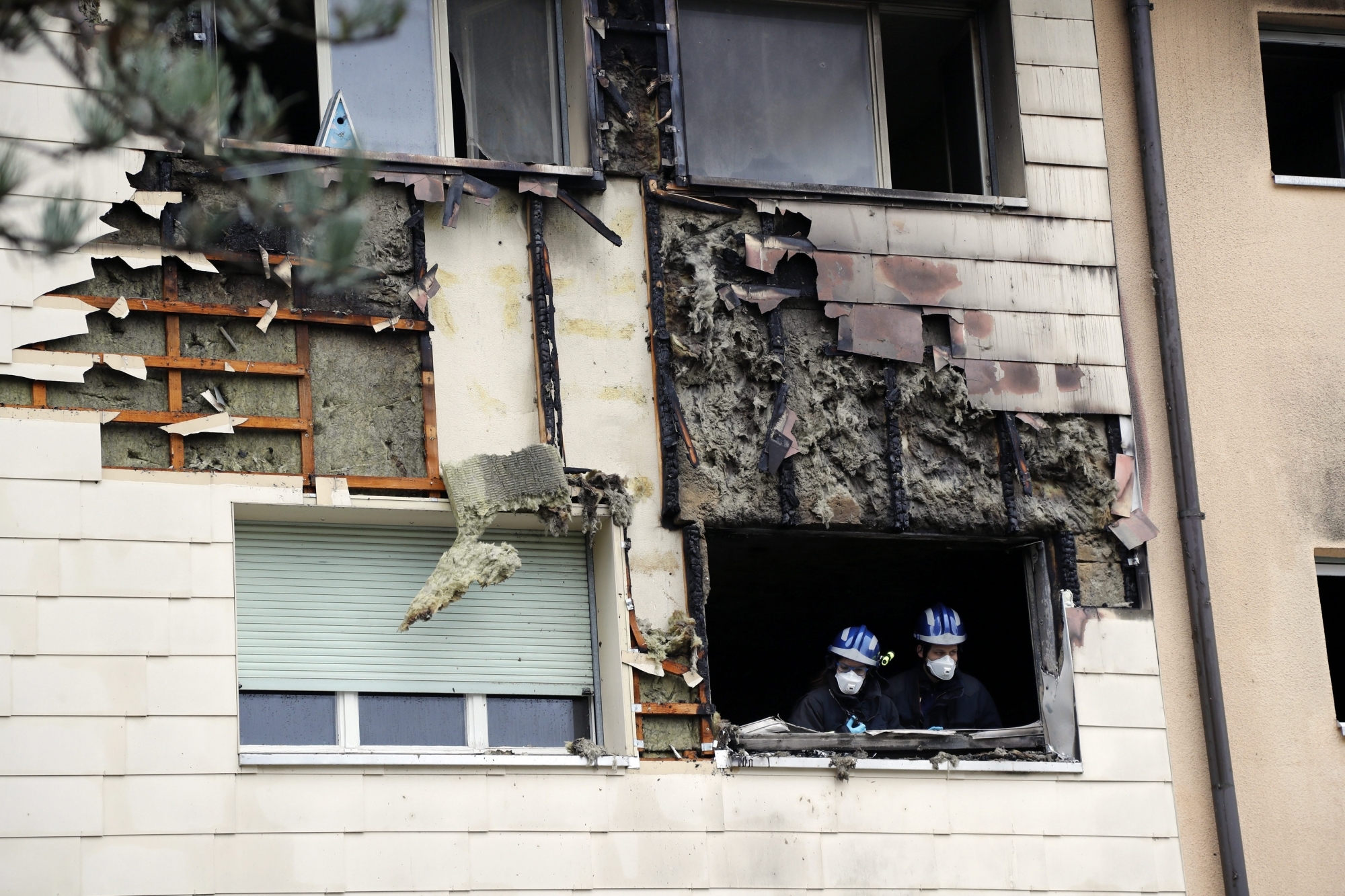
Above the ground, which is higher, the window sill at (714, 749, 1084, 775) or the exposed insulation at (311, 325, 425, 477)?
the exposed insulation at (311, 325, 425, 477)

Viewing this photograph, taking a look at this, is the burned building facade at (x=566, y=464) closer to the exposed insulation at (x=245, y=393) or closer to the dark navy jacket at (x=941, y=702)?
the exposed insulation at (x=245, y=393)

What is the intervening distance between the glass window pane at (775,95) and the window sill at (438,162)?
938mm

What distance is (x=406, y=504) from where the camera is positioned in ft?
28.7

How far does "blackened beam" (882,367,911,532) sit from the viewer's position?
952cm

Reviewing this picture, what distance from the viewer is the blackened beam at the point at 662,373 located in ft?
30.0

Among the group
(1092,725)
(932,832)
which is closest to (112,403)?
(932,832)

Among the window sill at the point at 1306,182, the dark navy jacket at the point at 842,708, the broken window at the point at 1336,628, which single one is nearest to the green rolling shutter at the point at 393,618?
the dark navy jacket at the point at 842,708

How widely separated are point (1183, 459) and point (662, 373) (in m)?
3.02

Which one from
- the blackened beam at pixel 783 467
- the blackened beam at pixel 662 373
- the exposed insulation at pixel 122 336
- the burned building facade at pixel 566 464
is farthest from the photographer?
the blackened beam at pixel 783 467

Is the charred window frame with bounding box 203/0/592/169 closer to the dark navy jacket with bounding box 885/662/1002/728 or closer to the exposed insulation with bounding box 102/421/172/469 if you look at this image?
the exposed insulation with bounding box 102/421/172/469

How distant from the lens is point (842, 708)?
33.6ft

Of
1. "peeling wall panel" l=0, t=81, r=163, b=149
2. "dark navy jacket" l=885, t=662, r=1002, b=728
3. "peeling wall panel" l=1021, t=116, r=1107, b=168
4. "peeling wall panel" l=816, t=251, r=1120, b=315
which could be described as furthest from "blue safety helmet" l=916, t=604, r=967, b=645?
"peeling wall panel" l=0, t=81, r=163, b=149

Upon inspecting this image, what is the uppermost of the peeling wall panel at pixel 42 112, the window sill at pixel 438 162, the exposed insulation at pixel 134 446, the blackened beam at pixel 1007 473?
the peeling wall panel at pixel 42 112

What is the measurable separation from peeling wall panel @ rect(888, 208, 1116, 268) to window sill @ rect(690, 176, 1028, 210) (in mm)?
59
